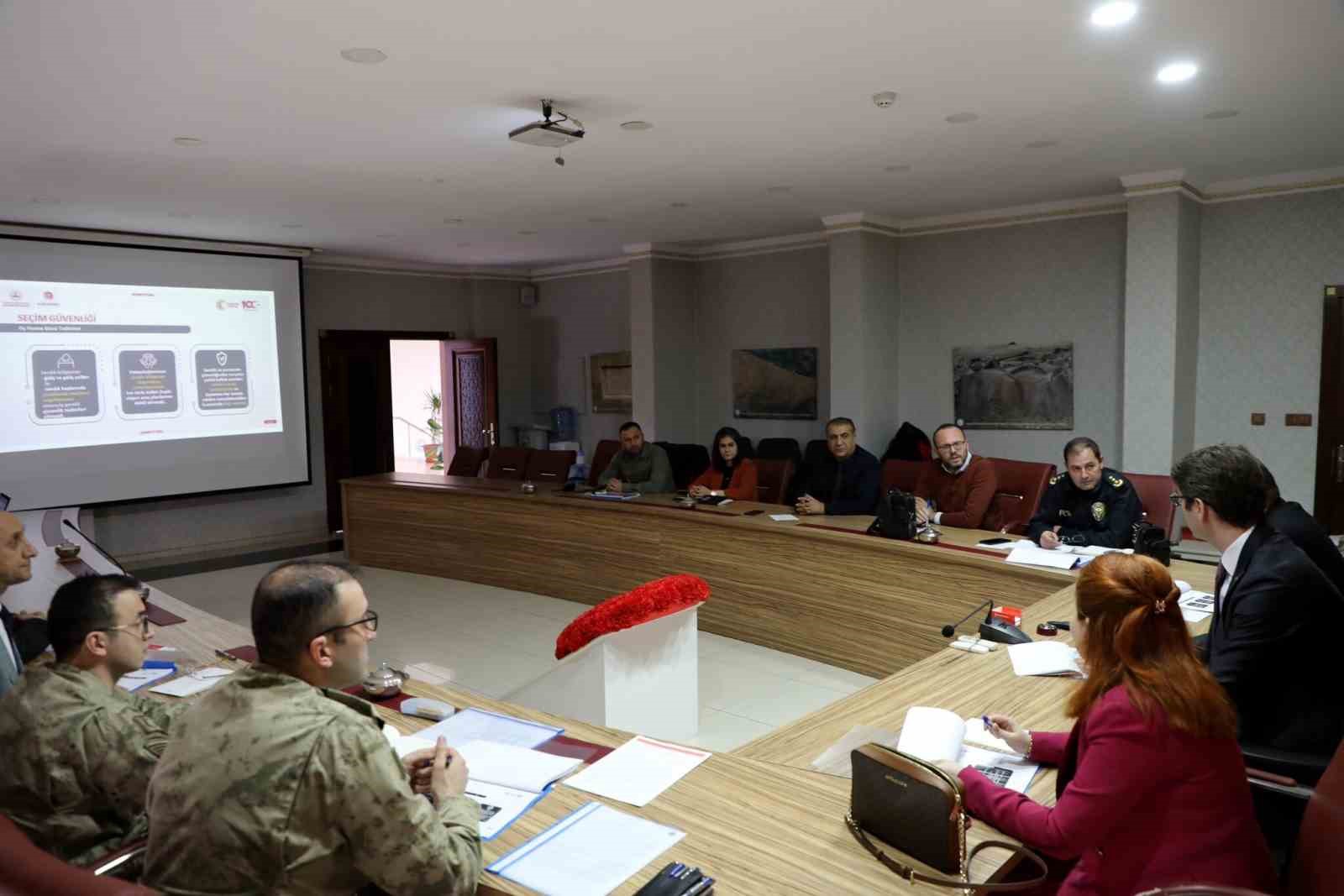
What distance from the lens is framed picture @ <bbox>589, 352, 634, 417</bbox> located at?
9.31 metres

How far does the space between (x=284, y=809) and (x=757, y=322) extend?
7.37 m

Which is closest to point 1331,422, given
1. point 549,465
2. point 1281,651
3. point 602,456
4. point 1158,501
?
point 1158,501

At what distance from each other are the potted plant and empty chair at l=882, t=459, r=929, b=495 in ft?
28.2

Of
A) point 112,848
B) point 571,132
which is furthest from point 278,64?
point 112,848

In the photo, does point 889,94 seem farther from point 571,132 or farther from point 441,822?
A: point 441,822

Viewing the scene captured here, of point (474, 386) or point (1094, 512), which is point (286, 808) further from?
point (474, 386)

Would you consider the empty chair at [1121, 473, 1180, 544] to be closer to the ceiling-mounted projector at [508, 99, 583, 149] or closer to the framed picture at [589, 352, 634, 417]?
the ceiling-mounted projector at [508, 99, 583, 149]

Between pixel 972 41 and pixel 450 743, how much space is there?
2856mm

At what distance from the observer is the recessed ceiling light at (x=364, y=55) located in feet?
10.1

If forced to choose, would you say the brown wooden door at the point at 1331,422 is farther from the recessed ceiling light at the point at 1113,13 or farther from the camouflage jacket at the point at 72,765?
the camouflage jacket at the point at 72,765

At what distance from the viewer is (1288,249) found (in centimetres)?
559

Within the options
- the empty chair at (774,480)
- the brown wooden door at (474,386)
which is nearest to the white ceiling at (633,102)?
the empty chair at (774,480)

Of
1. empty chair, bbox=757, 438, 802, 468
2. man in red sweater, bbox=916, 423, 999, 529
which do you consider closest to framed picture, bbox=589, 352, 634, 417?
empty chair, bbox=757, 438, 802, 468

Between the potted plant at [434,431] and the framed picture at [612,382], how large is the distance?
3910 millimetres
